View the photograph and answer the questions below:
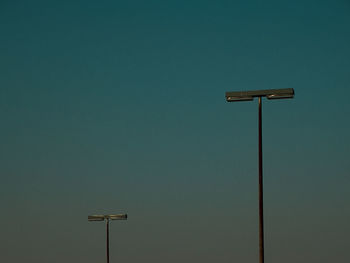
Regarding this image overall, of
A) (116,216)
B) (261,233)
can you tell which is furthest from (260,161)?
→ (116,216)

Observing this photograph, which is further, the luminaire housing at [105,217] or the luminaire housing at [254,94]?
the luminaire housing at [105,217]

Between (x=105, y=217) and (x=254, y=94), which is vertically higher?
(x=254, y=94)

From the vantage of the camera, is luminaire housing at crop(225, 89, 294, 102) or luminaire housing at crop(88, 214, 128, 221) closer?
luminaire housing at crop(225, 89, 294, 102)

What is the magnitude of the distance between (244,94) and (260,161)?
2.33 m

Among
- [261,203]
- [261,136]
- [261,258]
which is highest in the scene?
[261,136]

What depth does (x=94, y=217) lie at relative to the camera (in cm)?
4166

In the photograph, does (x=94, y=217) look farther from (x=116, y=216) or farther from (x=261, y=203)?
(x=261, y=203)

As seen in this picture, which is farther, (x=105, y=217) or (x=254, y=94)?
(x=105, y=217)

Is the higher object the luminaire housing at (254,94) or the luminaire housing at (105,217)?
the luminaire housing at (254,94)

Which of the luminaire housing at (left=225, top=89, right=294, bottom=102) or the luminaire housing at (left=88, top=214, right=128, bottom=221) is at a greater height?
the luminaire housing at (left=225, top=89, right=294, bottom=102)

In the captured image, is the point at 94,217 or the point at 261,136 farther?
the point at 94,217

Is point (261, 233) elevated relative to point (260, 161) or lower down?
lower down

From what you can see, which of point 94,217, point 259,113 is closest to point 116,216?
point 94,217

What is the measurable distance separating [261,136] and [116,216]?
1893cm
